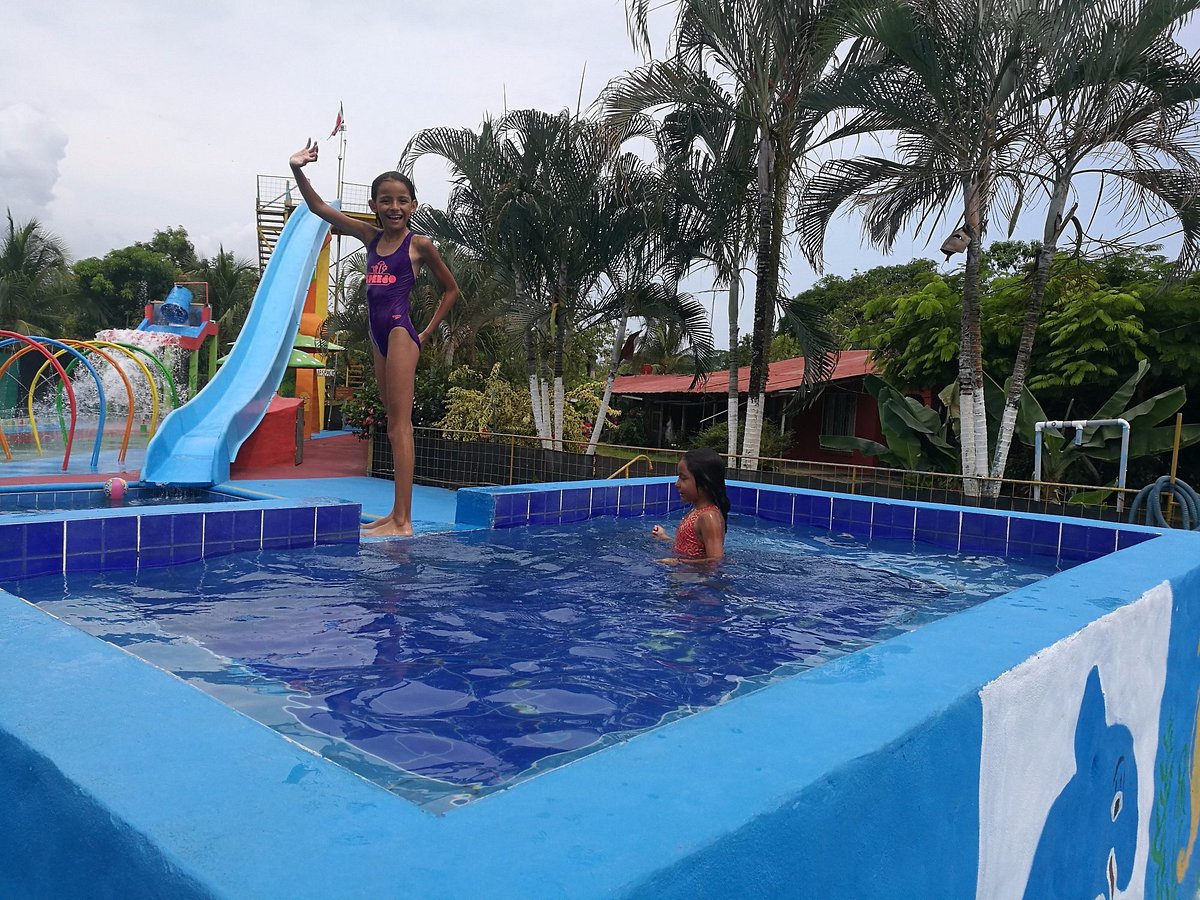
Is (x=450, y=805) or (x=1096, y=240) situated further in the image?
(x=1096, y=240)

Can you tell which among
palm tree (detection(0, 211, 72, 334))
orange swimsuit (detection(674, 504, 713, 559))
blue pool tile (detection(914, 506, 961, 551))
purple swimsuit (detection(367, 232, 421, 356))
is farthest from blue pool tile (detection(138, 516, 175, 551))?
palm tree (detection(0, 211, 72, 334))

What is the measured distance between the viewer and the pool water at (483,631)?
2.75m

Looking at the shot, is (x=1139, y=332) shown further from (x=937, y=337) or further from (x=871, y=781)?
(x=871, y=781)

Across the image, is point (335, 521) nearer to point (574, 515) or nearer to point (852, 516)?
point (574, 515)

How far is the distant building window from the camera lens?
2191 cm

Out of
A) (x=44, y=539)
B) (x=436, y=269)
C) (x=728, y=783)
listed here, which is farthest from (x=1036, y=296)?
(x=728, y=783)

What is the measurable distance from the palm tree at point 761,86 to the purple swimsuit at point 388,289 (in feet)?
21.6

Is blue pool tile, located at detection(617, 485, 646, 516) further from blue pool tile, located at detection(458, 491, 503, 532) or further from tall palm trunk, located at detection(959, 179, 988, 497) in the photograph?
tall palm trunk, located at detection(959, 179, 988, 497)

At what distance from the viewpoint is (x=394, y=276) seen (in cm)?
620

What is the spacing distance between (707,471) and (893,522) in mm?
3302

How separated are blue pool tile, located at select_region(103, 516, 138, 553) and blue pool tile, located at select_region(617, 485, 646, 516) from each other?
4.73 m

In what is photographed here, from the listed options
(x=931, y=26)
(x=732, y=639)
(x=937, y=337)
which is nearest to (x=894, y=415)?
(x=937, y=337)

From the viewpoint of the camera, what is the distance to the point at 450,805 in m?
2.25

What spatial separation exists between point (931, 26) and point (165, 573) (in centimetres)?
945
